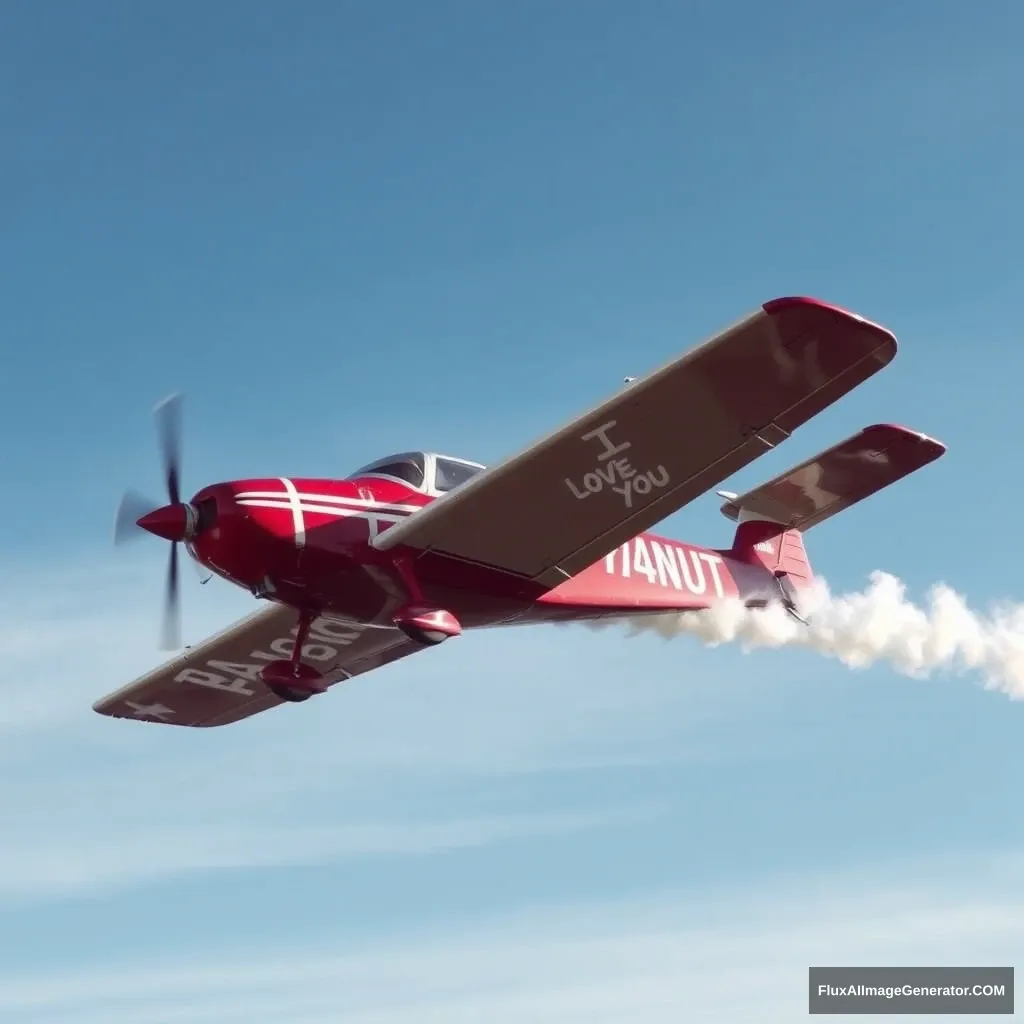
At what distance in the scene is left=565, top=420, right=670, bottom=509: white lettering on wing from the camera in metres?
16.8

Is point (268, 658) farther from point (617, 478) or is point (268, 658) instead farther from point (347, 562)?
point (617, 478)

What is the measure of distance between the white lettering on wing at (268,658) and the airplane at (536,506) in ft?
0.43

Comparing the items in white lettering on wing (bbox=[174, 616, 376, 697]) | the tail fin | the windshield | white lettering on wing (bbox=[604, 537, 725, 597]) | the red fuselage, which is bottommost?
white lettering on wing (bbox=[174, 616, 376, 697])

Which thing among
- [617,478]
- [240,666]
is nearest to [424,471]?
[617,478]

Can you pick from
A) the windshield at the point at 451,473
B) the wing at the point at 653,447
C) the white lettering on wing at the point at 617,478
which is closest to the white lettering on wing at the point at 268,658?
the windshield at the point at 451,473

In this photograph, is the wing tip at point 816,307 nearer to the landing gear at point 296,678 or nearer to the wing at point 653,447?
the wing at point 653,447

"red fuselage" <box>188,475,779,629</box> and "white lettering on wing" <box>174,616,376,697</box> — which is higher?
"red fuselage" <box>188,475,779,629</box>

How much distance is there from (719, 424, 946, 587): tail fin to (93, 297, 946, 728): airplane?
0.05 meters

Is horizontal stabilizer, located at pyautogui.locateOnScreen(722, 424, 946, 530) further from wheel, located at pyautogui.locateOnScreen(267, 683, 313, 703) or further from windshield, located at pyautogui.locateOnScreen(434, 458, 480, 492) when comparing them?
wheel, located at pyautogui.locateOnScreen(267, 683, 313, 703)

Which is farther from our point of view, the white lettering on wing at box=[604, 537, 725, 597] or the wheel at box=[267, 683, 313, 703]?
the white lettering on wing at box=[604, 537, 725, 597]

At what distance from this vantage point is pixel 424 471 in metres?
18.1

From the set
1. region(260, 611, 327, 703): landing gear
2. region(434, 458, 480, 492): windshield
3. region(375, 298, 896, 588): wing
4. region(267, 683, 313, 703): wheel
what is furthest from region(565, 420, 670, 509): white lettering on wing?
region(267, 683, 313, 703): wheel

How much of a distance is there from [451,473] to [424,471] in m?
0.36

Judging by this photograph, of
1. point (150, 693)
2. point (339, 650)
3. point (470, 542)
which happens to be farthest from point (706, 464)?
point (150, 693)
